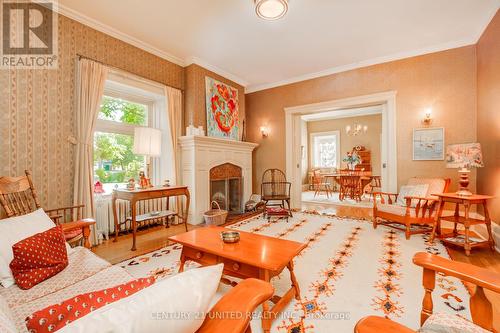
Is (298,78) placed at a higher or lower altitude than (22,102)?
higher

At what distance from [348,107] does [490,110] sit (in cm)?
205

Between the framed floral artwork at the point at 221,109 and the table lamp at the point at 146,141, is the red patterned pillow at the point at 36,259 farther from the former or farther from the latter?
the framed floral artwork at the point at 221,109

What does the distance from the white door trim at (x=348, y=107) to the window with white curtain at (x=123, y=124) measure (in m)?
2.71

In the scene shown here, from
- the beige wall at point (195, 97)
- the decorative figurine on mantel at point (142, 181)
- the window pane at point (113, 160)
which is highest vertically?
the beige wall at point (195, 97)

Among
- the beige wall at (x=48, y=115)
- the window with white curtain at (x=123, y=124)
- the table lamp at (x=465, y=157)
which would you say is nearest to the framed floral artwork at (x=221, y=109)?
the window with white curtain at (x=123, y=124)

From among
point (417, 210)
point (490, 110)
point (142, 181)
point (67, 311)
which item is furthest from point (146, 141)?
point (490, 110)

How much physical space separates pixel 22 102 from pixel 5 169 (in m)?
0.74

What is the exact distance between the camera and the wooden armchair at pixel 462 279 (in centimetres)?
78

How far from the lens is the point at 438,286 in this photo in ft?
6.17

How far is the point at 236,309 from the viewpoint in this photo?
0.77 meters

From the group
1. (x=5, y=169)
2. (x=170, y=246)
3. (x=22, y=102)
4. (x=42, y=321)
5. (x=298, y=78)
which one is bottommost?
(x=170, y=246)

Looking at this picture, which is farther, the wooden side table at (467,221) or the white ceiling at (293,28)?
the white ceiling at (293,28)

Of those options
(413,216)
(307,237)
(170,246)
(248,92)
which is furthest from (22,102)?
(413,216)

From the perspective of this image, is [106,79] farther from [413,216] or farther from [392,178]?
[392,178]
